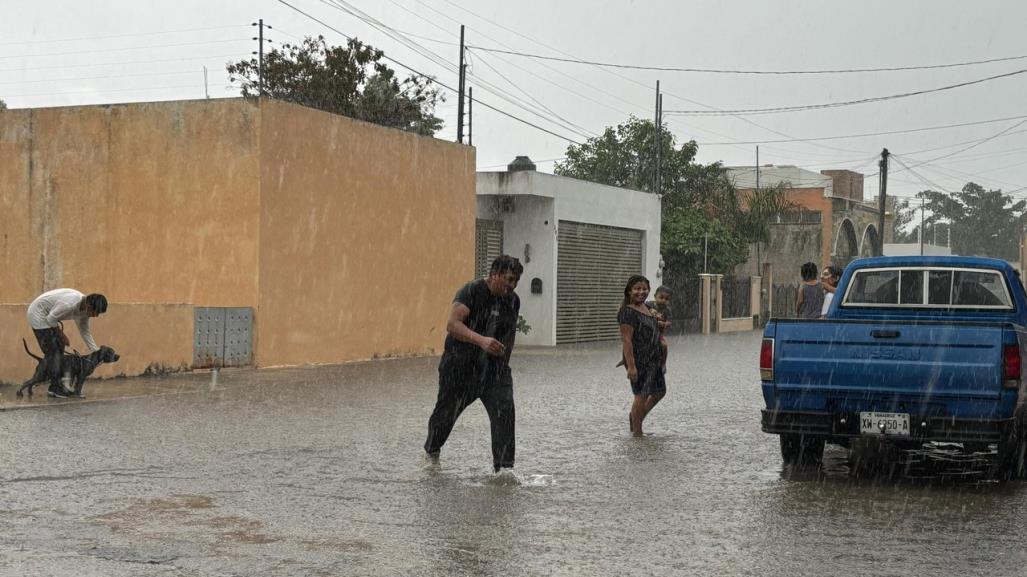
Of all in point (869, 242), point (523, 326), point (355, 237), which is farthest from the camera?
point (869, 242)

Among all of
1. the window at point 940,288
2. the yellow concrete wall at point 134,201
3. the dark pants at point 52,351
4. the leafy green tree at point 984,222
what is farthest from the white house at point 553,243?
the leafy green tree at point 984,222

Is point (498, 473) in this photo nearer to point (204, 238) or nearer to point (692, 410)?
point (692, 410)

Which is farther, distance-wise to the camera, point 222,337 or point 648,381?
point 222,337

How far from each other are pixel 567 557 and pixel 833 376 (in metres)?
3.46

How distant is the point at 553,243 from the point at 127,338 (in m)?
14.4

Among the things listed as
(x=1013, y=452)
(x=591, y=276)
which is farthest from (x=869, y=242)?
(x=1013, y=452)

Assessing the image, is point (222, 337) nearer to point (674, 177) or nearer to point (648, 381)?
point (648, 381)

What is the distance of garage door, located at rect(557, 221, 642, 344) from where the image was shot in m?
31.9

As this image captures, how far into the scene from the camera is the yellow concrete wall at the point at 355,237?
71.1 feet

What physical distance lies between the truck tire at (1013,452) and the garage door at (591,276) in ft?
71.7

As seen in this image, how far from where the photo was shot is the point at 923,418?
9.25 metres

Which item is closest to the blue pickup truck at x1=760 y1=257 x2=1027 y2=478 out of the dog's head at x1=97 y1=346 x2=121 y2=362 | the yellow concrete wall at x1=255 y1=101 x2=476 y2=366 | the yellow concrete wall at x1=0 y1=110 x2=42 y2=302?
the dog's head at x1=97 y1=346 x2=121 y2=362

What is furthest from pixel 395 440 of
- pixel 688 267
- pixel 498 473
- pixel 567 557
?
pixel 688 267

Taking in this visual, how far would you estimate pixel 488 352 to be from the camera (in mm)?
9344
